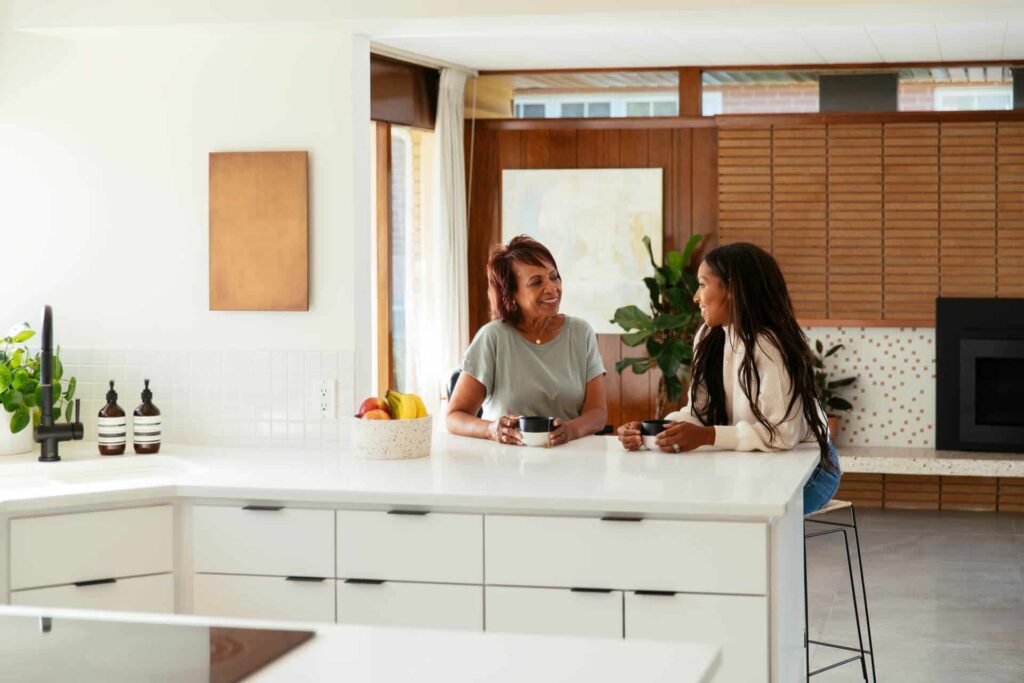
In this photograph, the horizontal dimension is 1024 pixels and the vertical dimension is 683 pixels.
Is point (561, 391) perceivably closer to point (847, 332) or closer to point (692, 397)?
point (692, 397)

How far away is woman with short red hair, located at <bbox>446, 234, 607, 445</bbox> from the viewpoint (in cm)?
387

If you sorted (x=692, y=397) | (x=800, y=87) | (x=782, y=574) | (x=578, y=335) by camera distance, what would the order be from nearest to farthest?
(x=782, y=574) → (x=692, y=397) → (x=578, y=335) → (x=800, y=87)

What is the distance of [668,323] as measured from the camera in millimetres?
7000

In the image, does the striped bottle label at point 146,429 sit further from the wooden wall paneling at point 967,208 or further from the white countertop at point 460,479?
the wooden wall paneling at point 967,208

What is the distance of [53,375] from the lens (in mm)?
3736

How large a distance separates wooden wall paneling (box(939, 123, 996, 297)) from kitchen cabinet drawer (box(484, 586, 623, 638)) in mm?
5083

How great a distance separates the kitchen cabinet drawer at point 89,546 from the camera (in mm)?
2949

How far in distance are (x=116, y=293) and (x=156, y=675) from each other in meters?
2.65

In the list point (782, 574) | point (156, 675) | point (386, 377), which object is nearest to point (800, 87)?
point (386, 377)

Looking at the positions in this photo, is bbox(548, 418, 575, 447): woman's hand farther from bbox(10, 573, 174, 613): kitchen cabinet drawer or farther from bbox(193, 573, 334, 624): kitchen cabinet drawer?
bbox(10, 573, 174, 613): kitchen cabinet drawer

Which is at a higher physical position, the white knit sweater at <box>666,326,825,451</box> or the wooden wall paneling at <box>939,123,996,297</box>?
the wooden wall paneling at <box>939,123,996,297</box>

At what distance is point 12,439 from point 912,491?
5.49 metres

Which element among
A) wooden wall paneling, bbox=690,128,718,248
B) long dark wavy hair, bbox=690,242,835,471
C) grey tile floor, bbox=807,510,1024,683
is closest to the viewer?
long dark wavy hair, bbox=690,242,835,471

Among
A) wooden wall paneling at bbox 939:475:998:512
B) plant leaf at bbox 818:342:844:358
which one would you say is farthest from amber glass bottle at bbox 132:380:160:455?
wooden wall paneling at bbox 939:475:998:512
